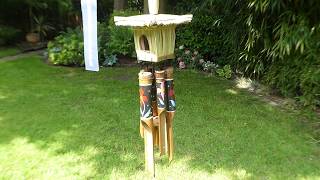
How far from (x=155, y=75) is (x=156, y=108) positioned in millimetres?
276

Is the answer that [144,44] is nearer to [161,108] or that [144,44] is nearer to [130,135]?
[161,108]

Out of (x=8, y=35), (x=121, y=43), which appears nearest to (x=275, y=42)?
(x=121, y=43)

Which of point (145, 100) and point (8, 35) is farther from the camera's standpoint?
point (8, 35)

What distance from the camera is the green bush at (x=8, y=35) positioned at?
382 inches

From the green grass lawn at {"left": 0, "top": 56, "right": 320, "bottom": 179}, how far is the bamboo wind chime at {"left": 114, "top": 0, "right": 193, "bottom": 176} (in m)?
0.62

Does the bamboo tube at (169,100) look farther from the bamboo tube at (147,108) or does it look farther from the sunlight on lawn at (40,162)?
the sunlight on lawn at (40,162)

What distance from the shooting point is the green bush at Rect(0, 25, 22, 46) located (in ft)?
31.8

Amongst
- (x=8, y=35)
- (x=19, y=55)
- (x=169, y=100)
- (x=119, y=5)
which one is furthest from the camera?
(x=8, y=35)

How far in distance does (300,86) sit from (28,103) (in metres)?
3.48

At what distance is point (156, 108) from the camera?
10.4 feet

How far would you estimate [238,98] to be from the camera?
580cm

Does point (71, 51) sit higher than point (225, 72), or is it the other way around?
point (71, 51)

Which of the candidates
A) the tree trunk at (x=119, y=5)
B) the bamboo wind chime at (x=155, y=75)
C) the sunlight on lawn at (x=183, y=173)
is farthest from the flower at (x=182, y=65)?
the bamboo wind chime at (x=155, y=75)

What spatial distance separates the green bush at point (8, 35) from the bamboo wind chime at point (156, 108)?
7493 millimetres
